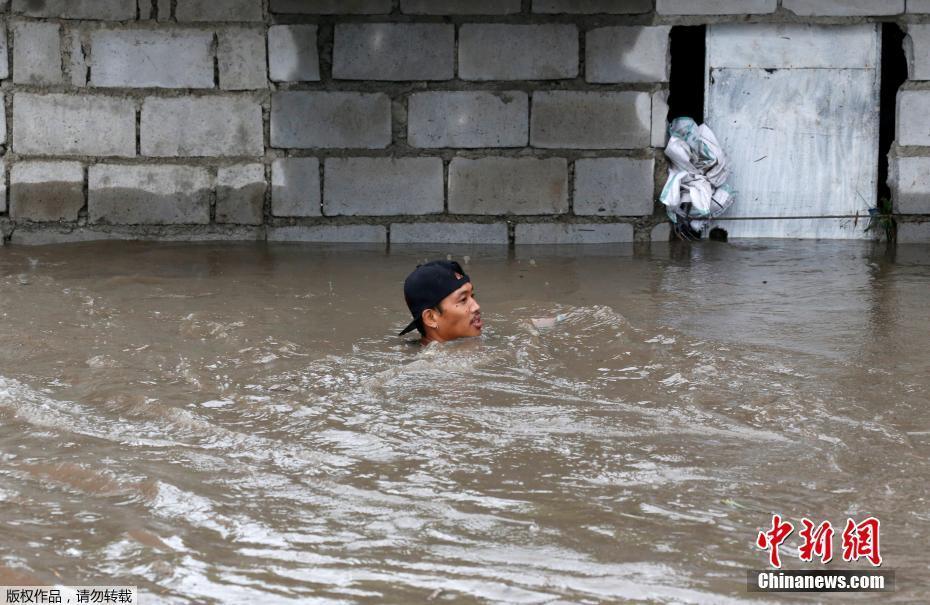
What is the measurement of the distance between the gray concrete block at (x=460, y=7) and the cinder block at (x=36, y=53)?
2427 millimetres

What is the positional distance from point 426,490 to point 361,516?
0.25m

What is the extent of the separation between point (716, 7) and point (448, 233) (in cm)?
244

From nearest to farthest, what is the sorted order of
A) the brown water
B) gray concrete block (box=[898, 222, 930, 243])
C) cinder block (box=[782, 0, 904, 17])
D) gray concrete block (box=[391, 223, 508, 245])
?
the brown water, cinder block (box=[782, 0, 904, 17]), gray concrete block (box=[898, 222, 930, 243]), gray concrete block (box=[391, 223, 508, 245])

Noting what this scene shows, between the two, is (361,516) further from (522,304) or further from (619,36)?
(619,36)

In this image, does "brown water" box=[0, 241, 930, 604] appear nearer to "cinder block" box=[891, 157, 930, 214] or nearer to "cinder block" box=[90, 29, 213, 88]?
"cinder block" box=[891, 157, 930, 214]

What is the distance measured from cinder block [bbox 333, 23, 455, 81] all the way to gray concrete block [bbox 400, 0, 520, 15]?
0.31ft

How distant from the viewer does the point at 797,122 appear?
318 inches

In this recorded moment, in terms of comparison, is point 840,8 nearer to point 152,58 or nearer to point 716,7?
point 716,7

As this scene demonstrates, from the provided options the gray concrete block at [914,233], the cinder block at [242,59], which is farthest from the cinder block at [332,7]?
the gray concrete block at [914,233]

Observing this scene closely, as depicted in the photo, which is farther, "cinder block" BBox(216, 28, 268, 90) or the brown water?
A: "cinder block" BBox(216, 28, 268, 90)

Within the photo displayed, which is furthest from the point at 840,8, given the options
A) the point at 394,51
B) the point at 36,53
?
the point at 36,53

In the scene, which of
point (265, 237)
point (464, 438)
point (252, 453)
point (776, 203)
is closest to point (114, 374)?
point (252, 453)

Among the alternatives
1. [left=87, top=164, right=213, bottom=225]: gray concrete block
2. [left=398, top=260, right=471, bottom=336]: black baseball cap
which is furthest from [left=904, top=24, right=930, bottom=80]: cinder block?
[left=87, top=164, right=213, bottom=225]: gray concrete block

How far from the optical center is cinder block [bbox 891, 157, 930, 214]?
7.83 meters
